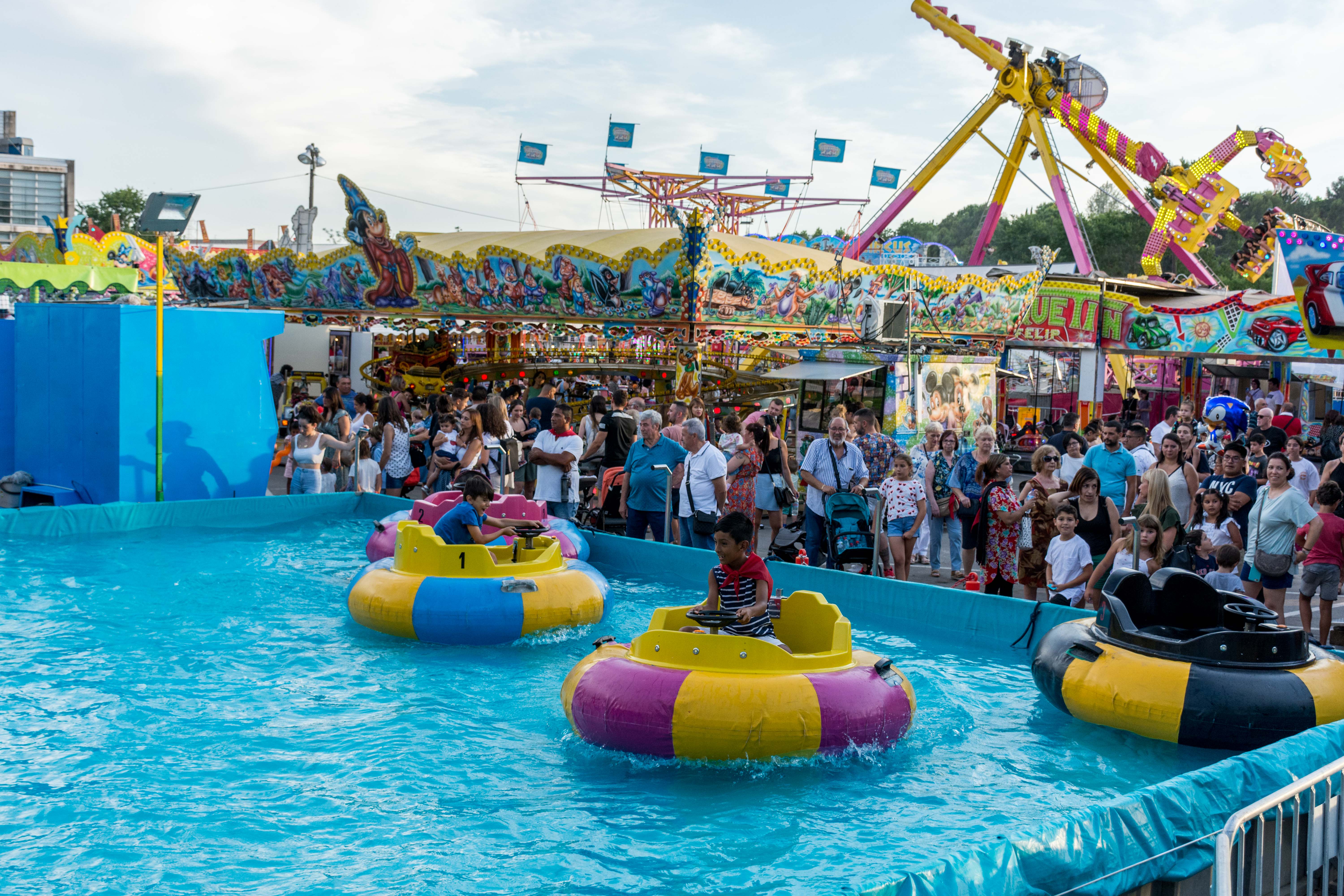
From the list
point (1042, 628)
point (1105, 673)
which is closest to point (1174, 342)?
point (1042, 628)

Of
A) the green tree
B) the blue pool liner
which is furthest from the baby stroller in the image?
the green tree

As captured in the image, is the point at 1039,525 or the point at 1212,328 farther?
the point at 1212,328

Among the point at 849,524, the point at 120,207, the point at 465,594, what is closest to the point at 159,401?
the point at 465,594

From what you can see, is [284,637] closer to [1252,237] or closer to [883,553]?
[883,553]

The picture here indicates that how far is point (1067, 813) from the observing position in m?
3.98

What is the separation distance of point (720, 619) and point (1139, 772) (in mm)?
2295

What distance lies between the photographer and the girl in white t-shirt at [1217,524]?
325 inches

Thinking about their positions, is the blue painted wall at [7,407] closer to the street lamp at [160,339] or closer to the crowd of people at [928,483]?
the street lamp at [160,339]

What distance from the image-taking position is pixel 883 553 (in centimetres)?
1018

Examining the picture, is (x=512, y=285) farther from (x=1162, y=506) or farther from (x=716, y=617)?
(x=716, y=617)

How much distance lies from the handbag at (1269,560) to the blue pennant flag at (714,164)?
937 inches

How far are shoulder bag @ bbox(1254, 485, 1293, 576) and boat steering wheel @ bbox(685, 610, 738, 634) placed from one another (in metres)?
4.22

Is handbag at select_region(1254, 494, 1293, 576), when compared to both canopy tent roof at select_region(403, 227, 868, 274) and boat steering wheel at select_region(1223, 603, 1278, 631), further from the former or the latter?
canopy tent roof at select_region(403, 227, 868, 274)

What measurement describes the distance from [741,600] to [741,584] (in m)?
0.09
